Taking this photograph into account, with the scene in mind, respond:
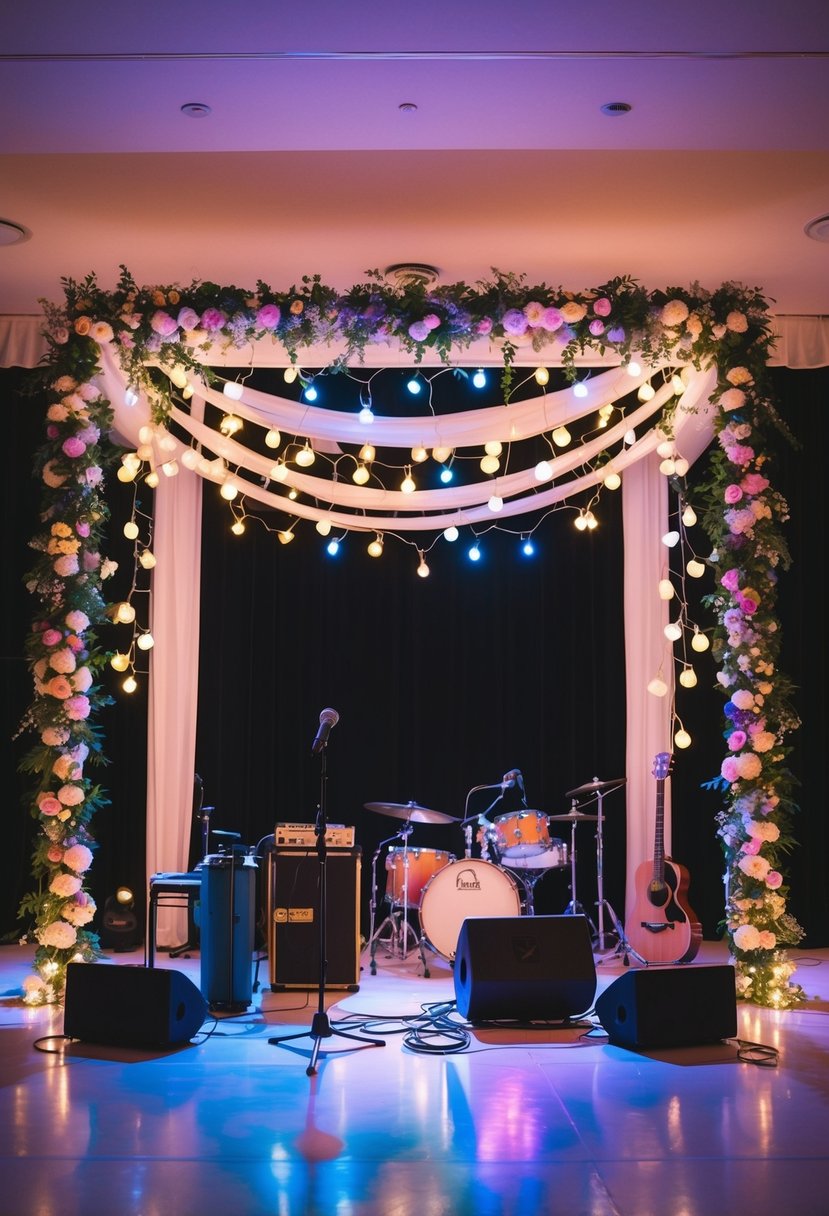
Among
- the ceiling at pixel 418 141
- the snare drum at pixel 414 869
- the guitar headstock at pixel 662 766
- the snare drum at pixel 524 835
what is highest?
the ceiling at pixel 418 141

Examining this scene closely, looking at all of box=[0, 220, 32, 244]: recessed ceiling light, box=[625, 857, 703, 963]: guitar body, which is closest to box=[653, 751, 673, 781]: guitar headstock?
box=[625, 857, 703, 963]: guitar body

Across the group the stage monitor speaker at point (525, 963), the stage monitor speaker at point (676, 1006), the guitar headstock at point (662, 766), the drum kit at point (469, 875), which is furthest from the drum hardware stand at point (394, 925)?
the stage monitor speaker at point (676, 1006)

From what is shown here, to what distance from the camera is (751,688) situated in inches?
265

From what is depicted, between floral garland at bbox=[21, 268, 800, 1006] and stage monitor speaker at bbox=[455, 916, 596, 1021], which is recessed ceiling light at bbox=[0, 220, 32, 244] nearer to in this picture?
floral garland at bbox=[21, 268, 800, 1006]

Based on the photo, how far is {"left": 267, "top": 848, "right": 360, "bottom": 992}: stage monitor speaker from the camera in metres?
6.82

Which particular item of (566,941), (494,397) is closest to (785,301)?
(494,397)

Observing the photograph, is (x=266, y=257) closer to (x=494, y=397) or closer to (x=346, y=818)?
(x=494, y=397)

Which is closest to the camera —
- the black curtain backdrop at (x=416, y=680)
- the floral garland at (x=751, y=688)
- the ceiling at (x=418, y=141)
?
the ceiling at (x=418, y=141)

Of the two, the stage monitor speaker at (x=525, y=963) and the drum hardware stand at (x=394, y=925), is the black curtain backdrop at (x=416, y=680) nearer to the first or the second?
the drum hardware stand at (x=394, y=925)

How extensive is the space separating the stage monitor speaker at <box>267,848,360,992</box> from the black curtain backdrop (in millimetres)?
1708

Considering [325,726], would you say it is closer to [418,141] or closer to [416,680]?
[418,141]

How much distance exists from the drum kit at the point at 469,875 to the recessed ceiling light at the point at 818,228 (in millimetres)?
3557

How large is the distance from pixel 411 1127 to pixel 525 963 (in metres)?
1.57

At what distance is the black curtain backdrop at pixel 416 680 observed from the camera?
28.4 ft
